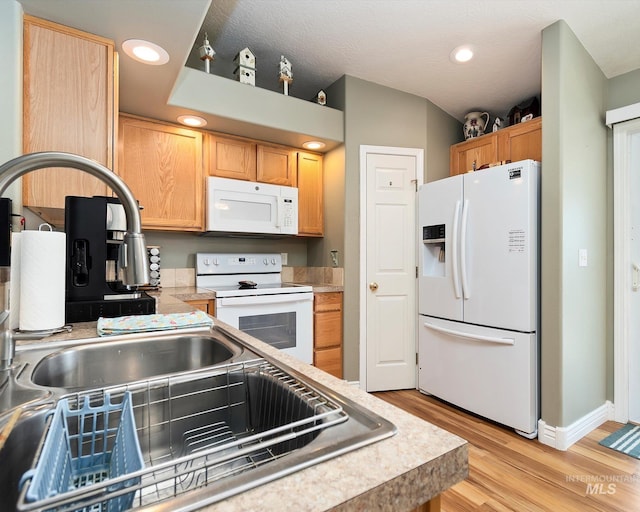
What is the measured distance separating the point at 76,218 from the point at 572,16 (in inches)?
112

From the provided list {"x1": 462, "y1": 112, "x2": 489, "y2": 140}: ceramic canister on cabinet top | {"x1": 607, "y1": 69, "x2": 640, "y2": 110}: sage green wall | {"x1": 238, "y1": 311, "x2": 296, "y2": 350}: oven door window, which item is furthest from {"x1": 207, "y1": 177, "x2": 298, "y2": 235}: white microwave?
{"x1": 607, "y1": 69, "x2": 640, "y2": 110}: sage green wall

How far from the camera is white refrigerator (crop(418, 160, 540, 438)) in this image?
83.5 inches

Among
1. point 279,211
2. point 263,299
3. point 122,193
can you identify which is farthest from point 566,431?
point 122,193

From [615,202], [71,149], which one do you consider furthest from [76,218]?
[615,202]

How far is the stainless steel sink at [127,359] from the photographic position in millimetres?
928

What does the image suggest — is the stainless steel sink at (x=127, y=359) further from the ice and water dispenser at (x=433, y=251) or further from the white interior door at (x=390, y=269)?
the ice and water dispenser at (x=433, y=251)

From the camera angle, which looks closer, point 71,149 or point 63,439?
point 63,439

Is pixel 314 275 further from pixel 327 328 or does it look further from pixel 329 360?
pixel 329 360

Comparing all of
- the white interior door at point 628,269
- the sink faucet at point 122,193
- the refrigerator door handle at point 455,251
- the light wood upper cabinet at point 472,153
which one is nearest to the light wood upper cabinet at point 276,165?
the refrigerator door handle at point 455,251

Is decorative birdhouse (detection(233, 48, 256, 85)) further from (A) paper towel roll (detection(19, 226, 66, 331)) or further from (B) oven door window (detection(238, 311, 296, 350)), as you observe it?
(A) paper towel roll (detection(19, 226, 66, 331))

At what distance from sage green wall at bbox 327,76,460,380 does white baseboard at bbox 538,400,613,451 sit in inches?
52.0

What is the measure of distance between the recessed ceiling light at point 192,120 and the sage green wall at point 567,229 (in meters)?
A: 2.30

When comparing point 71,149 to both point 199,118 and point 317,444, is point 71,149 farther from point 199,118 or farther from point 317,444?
point 317,444

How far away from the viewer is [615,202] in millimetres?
2412
